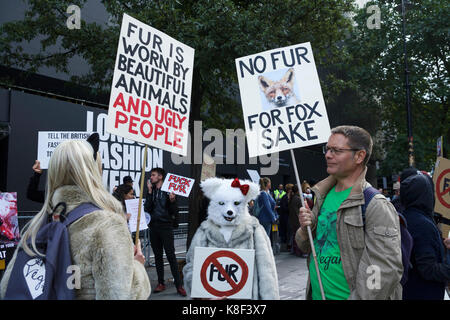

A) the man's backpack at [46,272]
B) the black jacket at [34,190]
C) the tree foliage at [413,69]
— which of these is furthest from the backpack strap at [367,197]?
the tree foliage at [413,69]

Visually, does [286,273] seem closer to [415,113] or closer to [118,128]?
[118,128]

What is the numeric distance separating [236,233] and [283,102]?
Result: 1301mm

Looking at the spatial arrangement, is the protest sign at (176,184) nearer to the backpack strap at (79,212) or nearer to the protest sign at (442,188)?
the protest sign at (442,188)

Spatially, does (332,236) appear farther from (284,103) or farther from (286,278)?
(286,278)

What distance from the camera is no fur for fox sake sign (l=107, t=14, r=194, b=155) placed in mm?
3471

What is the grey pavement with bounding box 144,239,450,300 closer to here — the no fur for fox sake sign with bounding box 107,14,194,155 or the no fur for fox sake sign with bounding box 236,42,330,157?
the no fur for fox sake sign with bounding box 107,14,194,155

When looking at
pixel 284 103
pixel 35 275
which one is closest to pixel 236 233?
pixel 284 103

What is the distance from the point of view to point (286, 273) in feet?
28.8

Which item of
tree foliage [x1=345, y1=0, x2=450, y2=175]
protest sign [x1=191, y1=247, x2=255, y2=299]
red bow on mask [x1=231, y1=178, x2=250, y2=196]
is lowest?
protest sign [x1=191, y1=247, x2=255, y2=299]

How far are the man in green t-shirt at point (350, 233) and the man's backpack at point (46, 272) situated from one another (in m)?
1.46

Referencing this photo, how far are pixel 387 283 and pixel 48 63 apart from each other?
1013 centimetres

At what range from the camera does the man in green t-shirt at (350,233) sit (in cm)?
229

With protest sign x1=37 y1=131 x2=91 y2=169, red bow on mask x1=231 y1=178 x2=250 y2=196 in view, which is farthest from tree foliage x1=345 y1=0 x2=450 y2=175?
red bow on mask x1=231 y1=178 x2=250 y2=196

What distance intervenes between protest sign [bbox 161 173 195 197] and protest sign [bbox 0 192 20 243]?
233 cm
